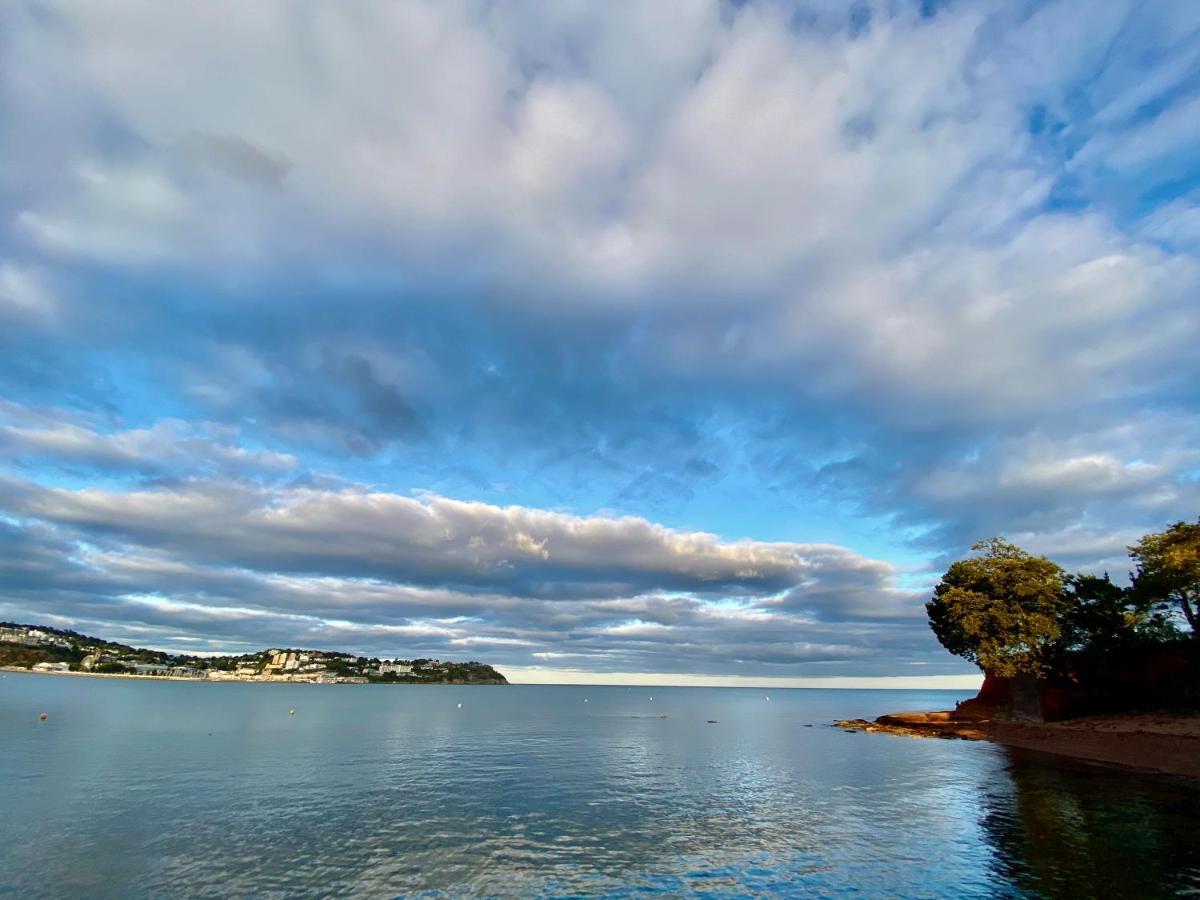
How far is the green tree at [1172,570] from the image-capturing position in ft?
227

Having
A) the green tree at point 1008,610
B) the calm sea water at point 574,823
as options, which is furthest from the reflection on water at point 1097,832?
the green tree at point 1008,610

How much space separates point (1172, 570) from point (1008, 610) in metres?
18.1

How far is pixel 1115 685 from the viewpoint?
287 ft

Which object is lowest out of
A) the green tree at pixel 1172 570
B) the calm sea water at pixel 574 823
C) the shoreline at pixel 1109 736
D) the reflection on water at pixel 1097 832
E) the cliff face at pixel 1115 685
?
the calm sea water at pixel 574 823

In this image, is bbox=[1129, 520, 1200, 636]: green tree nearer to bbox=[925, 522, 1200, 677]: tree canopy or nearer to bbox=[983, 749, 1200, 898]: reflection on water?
bbox=[925, 522, 1200, 677]: tree canopy

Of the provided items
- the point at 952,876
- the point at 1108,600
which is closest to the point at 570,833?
the point at 952,876

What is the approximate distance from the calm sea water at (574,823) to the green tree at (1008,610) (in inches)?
491

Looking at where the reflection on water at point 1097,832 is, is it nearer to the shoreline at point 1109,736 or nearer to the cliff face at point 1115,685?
the shoreline at point 1109,736

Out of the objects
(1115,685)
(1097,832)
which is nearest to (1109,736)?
(1115,685)

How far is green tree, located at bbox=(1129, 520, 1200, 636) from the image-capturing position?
69.2 meters

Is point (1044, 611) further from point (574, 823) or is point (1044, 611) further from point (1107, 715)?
point (574, 823)

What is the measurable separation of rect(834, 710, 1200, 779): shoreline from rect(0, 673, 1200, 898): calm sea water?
582cm

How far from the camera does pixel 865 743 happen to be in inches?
3684

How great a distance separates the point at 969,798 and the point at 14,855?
59.7m
